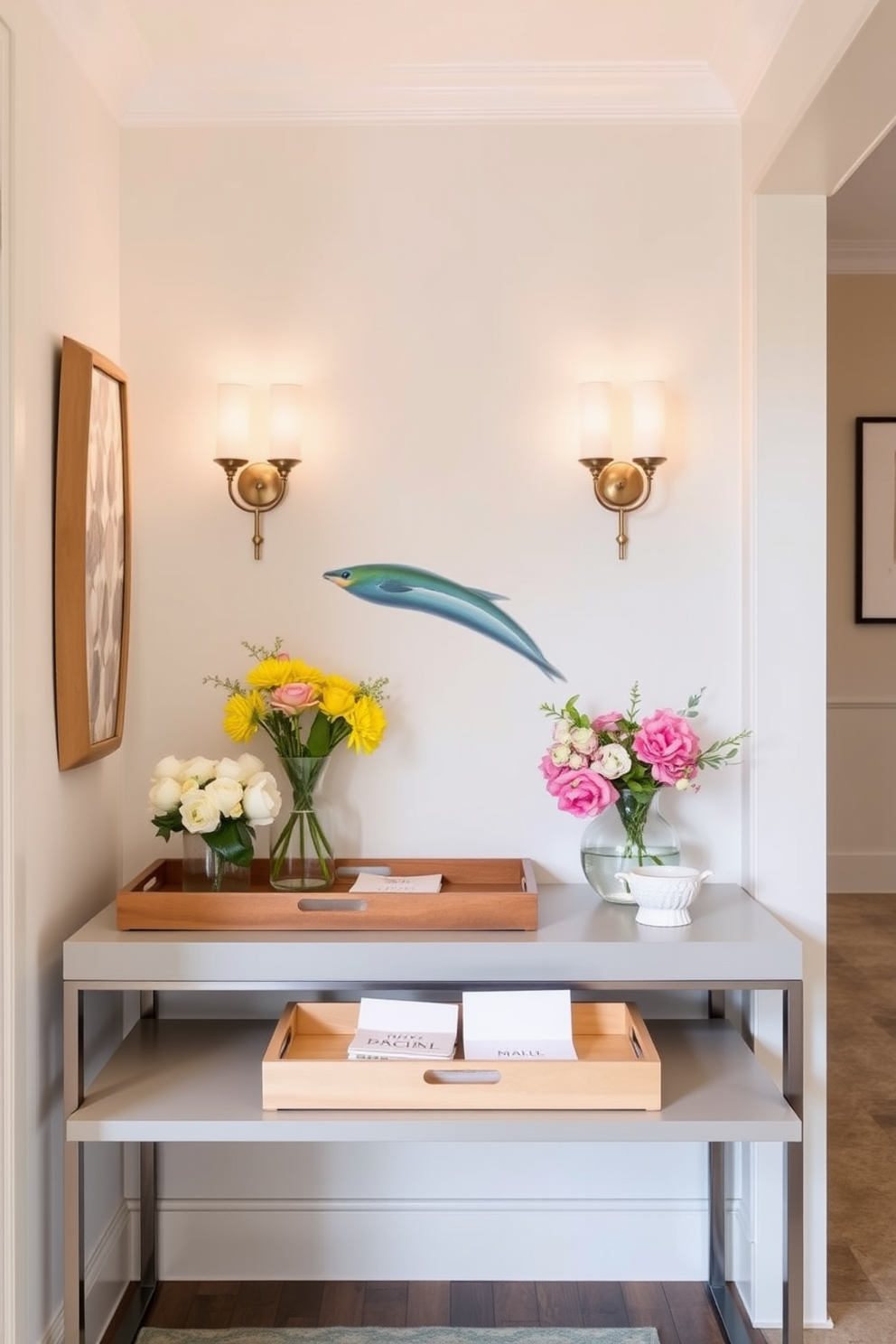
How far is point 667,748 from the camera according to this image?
226 centimetres

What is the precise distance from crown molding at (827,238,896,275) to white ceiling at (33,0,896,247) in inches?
113

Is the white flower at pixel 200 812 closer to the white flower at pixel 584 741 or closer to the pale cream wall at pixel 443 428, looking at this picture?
the pale cream wall at pixel 443 428

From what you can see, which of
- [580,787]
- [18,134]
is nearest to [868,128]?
[580,787]

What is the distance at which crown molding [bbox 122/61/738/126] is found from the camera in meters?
2.41

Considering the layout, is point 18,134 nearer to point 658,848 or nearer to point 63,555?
point 63,555

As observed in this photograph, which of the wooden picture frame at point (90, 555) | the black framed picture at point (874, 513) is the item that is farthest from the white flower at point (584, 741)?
the black framed picture at point (874, 513)

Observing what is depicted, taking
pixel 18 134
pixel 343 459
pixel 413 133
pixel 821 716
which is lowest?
pixel 821 716

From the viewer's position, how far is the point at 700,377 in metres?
2.49

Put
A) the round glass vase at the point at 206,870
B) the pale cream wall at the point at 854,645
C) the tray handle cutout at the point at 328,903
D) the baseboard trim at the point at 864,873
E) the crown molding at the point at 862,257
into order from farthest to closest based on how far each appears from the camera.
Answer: the baseboard trim at the point at 864,873
the pale cream wall at the point at 854,645
the crown molding at the point at 862,257
the round glass vase at the point at 206,870
the tray handle cutout at the point at 328,903

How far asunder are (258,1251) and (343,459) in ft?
5.70

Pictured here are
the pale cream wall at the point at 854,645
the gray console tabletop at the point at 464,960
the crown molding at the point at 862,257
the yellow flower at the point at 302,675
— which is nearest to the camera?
the gray console tabletop at the point at 464,960

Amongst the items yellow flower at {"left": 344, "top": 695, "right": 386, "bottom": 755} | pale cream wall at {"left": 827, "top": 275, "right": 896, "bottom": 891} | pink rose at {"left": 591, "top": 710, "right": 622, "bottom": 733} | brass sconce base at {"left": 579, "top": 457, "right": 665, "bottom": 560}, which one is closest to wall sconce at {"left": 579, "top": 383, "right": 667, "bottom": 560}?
brass sconce base at {"left": 579, "top": 457, "right": 665, "bottom": 560}

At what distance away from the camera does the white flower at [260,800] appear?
2176 mm

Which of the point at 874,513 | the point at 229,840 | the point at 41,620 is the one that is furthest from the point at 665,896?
the point at 874,513
